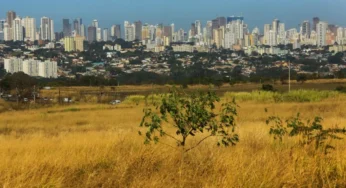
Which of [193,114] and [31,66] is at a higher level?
[31,66]

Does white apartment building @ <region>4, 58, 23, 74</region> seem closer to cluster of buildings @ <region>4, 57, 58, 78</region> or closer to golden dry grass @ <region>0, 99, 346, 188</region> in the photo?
cluster of buildings @ <region>4, 57, 58, 78</region>

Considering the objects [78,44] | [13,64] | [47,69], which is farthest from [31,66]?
[78,44]

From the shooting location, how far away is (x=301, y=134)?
24.0 ft

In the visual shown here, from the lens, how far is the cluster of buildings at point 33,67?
4838 inches

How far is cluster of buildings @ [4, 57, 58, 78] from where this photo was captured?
12288cm

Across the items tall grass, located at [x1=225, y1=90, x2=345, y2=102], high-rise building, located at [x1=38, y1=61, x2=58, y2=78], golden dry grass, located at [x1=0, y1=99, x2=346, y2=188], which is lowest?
tall grass, located at [x1=225, y1=90, x2=345, y2=102]

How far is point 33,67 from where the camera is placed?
127688mm

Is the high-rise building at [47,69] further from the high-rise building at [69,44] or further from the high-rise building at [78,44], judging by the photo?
the high-rise building at [78,44]

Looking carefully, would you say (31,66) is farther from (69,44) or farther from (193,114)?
(193,114)

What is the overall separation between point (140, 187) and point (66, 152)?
103 inches

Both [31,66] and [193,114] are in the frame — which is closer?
[193,114]

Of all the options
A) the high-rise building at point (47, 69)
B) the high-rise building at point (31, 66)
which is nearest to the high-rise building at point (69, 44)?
the high-rise building at point (31, 66)

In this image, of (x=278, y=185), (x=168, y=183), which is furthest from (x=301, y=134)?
(x=168, y=183)

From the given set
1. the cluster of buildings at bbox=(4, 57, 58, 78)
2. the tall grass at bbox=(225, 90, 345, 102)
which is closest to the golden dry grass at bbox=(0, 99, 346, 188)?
the tall grass at bbox=(225, 90, 345, 102)
